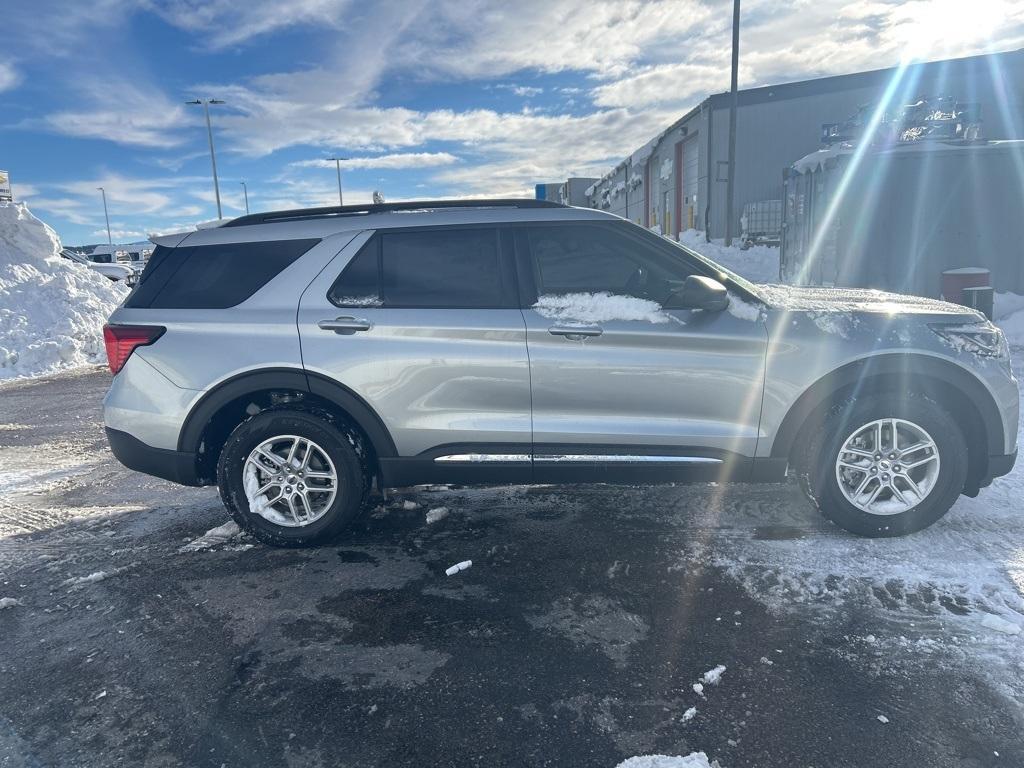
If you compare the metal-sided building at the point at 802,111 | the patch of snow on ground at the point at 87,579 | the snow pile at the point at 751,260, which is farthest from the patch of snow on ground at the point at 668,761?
the metal-sided building at the point at 802,111

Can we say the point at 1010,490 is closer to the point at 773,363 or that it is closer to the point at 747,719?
the point at 773,363

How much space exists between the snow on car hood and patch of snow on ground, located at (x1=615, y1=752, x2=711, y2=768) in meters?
2.39

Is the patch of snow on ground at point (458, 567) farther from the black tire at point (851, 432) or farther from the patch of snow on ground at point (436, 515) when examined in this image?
the black tire at point (851, 432)

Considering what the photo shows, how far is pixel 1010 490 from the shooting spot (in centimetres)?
A: 438

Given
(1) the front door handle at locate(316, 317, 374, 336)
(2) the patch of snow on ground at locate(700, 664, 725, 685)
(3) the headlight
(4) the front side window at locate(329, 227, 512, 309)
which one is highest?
(4) the front side window at locate(329, 227, 512, 309)

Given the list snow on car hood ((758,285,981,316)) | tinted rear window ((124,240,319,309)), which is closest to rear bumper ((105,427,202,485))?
tinted rear window ((124,240,319,309))

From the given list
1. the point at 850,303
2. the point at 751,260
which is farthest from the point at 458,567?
the point at 751,260

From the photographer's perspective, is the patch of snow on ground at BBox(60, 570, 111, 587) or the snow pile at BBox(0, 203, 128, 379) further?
the snow pile at BBox(0, 203, 128, 379)

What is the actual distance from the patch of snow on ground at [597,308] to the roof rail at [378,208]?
59 cm

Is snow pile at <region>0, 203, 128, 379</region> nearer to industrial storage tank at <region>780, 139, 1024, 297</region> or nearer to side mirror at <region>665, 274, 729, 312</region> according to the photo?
side mirror at <region>665, 274, 729, 312</region>

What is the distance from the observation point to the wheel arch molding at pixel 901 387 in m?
3.63

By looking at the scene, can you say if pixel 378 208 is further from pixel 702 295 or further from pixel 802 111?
pixel 802 111

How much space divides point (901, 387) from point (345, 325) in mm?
3039

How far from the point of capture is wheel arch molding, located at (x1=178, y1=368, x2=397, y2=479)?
377 cm
